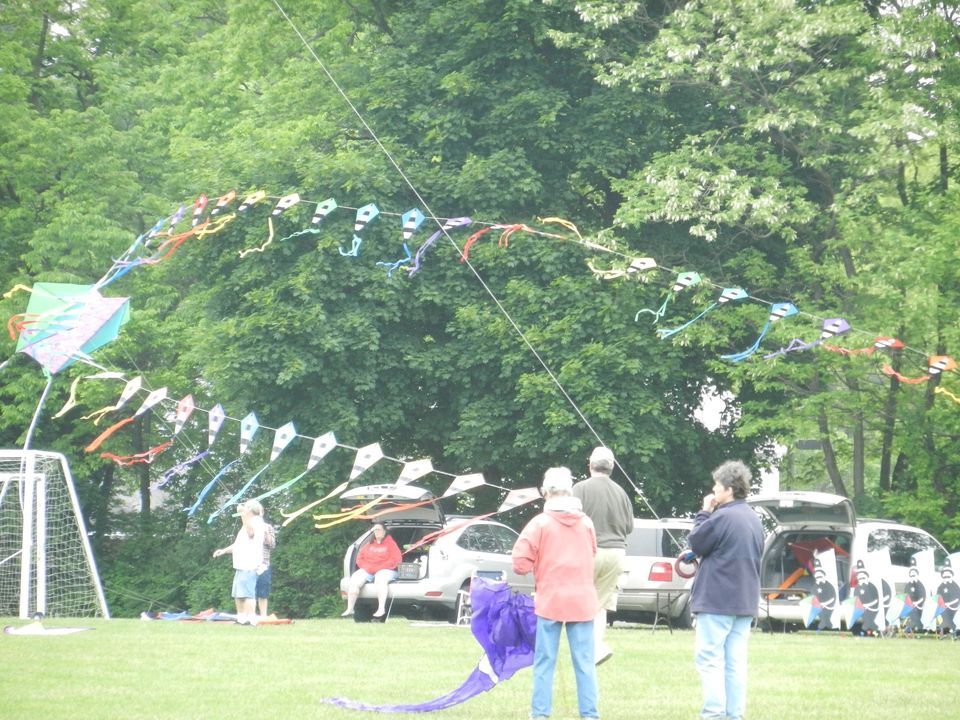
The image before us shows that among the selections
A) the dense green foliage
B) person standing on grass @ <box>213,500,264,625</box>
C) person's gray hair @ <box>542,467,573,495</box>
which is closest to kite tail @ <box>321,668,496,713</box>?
person's gray hair @ <box>542,467,573,495</box>

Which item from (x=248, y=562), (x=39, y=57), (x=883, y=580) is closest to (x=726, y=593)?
(x=883, y=580)

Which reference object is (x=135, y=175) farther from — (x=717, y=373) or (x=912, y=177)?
(x=912, y=177)

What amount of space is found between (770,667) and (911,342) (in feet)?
34.5

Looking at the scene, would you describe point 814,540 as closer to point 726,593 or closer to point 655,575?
point 655,575

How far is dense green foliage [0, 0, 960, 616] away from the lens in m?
23.0

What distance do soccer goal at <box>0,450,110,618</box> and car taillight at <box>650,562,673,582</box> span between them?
25.5 ft

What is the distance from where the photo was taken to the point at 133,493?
37.7 m

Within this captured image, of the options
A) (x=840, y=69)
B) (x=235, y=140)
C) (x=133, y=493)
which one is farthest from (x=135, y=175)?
(x=840, y=69)

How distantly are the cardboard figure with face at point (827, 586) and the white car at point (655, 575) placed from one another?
1975mm

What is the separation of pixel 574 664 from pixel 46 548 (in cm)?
1698

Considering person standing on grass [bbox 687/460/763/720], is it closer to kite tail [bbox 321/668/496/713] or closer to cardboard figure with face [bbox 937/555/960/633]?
kite tail [bbox 321/668/496/713]

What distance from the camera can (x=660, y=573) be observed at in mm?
20234

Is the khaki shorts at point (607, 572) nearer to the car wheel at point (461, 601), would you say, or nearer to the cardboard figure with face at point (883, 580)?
the cardboard figure with face at point (883, 580)

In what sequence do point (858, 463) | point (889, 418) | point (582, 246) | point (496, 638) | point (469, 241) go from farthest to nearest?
1. point (858, 463)
2. point (582, 246)
3. point (889, 418)
4. point (469, 241)
5. point (496, 638)
